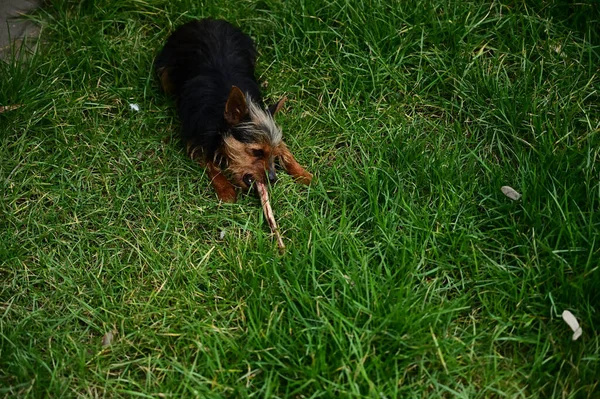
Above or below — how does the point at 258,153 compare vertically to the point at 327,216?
above

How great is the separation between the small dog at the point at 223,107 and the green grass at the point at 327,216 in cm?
12

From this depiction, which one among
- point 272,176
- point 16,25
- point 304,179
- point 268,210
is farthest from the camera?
point 16,25

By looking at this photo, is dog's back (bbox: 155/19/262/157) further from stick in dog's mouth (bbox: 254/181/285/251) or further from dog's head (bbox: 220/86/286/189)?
stick in dog's mouth (bbox: 254/181/285/251)

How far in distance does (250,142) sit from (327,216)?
0.64 metres

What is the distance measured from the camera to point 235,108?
4.10m

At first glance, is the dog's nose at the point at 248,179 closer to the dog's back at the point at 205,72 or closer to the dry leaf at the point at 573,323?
the dog's back at the point at 205,72

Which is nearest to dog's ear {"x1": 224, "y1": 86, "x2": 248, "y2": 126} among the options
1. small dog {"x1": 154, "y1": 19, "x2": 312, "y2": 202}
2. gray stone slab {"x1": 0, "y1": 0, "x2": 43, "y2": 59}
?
small dog {"x1": 154, "y1": 19, "x2": 312, "y2": 202}

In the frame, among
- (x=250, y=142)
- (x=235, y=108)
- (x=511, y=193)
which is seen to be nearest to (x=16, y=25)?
(x=235, y=108)

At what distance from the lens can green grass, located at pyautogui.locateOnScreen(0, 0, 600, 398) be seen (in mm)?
3289

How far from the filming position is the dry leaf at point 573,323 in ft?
10.9

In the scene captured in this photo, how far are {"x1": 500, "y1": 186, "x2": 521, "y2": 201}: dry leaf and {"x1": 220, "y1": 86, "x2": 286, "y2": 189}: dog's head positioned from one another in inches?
52.9

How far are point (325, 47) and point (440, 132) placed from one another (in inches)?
40.9

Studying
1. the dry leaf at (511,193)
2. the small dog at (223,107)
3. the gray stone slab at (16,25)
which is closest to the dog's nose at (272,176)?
the small dog at (223,107)

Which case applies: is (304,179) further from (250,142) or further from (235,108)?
(235,108)
